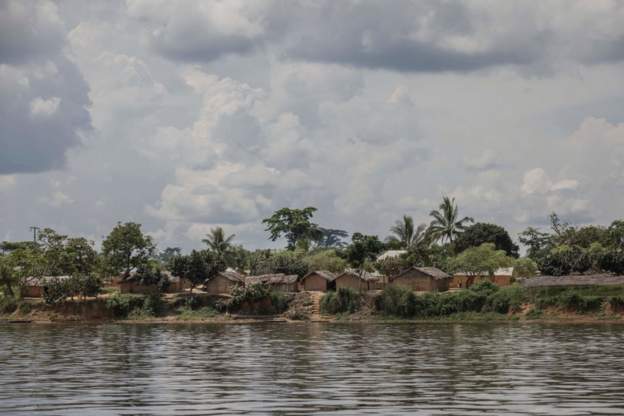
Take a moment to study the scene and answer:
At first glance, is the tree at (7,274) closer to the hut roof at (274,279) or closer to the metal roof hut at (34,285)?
the metal roof hut at (34,285)

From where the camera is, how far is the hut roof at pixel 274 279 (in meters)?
108

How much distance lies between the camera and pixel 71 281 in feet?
327

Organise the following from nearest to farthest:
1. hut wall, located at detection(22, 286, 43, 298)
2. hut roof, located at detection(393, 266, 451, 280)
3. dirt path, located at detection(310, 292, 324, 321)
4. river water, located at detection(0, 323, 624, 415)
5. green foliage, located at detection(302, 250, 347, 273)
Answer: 1. river water, located at detection(0, 323, 624, 415)
2. dirt path, located at detection(310, 292, 324, 321)
3. hut roof, located at detection(393, 266, 451, 280)
4. hut wall, located at detection(22, 286, 43, 298)
5. green foliage, located at detection(302, 250, 347, 273)

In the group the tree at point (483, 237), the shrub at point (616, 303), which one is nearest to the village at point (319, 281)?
the shrub at point (616, 303)

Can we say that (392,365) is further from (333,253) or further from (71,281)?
(333,253)

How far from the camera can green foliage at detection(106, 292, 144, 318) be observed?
101m

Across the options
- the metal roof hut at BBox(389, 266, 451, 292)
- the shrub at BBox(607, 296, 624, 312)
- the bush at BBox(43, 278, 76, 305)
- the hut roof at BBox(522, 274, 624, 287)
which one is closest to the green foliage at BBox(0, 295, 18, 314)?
the bush at BBox(43, 278, 76, 305)

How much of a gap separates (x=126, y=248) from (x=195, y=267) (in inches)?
328

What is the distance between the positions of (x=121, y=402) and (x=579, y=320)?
65.7 metres

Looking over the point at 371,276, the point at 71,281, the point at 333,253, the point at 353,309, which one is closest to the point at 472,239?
the point at 333,253

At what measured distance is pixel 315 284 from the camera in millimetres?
107000

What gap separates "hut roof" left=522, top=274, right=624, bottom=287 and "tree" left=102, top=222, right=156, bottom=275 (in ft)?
141

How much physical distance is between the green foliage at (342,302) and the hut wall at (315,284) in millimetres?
7781

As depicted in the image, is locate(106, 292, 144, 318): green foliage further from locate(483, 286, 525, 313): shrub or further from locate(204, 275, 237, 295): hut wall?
locate(483, 286, 525, 313): shrub
